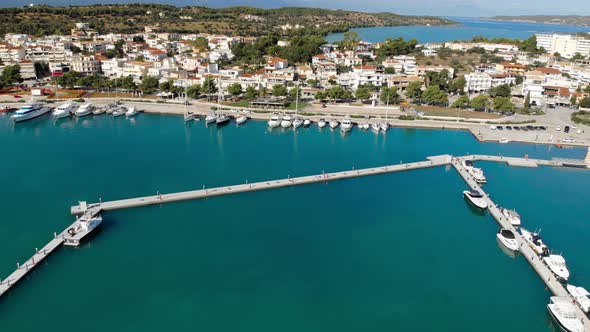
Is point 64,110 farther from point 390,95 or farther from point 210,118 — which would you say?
point 390,95

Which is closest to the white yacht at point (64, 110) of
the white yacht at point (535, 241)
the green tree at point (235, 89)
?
the green tree at point (235, 89)

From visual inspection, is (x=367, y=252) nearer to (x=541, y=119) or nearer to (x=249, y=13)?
(x=541, y=119)

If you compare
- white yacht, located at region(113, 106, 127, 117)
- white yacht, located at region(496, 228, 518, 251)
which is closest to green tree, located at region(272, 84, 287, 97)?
white yacht, located at region(113, 106, 127, 117)

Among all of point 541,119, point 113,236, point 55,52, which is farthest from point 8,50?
point 541,119

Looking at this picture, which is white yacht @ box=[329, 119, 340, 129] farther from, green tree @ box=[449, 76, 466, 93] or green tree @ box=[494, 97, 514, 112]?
green tree @ box=[449, 76, 466, 93]

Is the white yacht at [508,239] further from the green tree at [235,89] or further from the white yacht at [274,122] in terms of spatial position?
the green tree at [235,89]

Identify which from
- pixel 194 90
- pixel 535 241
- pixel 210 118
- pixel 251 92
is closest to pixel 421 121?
pixel 251 92
